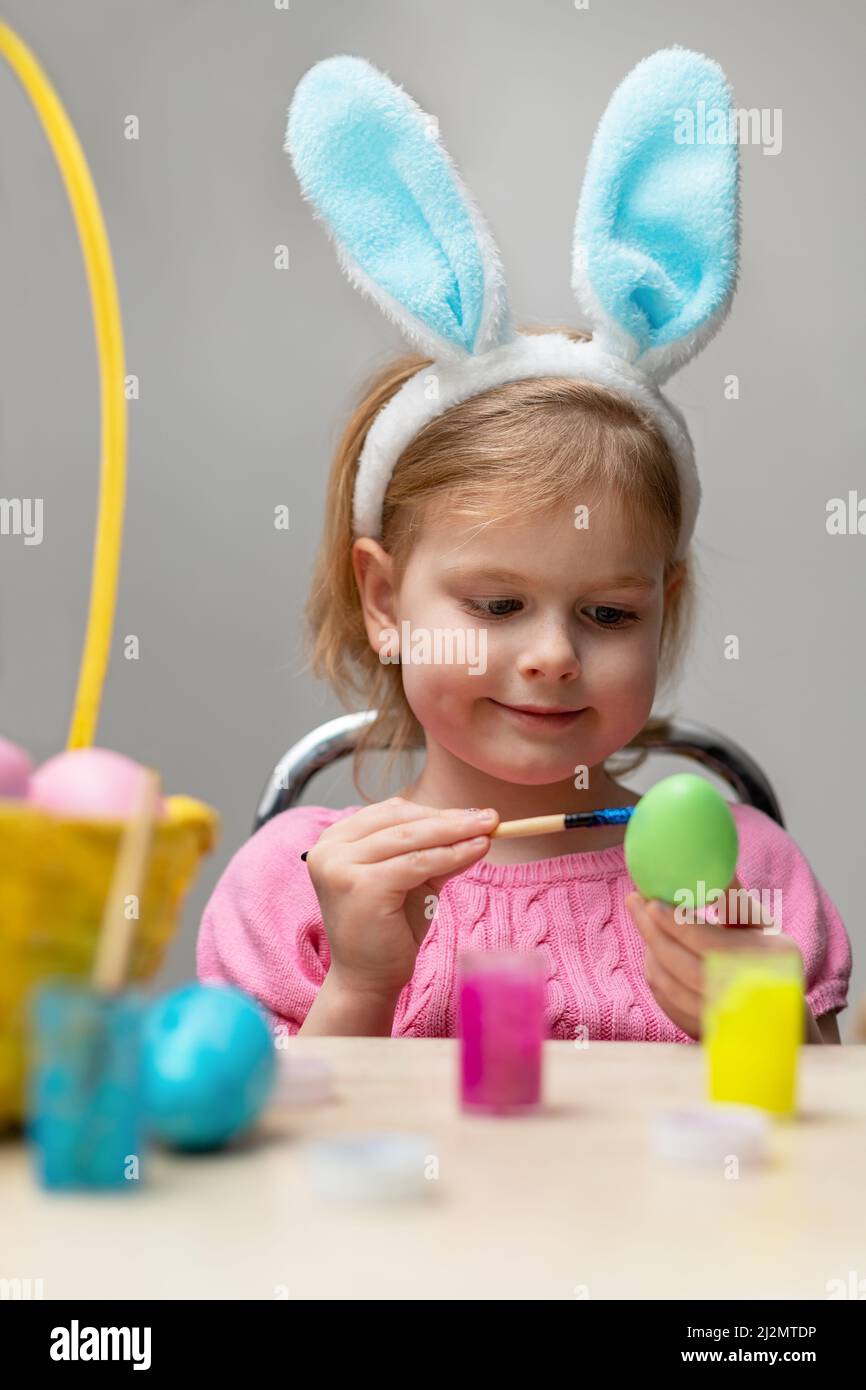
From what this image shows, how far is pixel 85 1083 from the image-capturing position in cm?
61

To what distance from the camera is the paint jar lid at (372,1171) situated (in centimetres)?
61

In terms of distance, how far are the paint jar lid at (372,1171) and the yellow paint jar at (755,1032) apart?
0.20 m

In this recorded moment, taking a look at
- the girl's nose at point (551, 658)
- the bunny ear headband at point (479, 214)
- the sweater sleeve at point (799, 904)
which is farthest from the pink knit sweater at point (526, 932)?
the bunny ear headband at point (479, 214)

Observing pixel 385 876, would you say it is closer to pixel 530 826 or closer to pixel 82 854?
pixel 530 826

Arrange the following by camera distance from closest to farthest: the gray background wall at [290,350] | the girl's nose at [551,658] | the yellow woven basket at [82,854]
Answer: the yellow woven basket at [82,854], the girl's nose at [551,658], the gray background wall at [290,350]

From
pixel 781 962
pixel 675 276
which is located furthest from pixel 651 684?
pixel 781 962

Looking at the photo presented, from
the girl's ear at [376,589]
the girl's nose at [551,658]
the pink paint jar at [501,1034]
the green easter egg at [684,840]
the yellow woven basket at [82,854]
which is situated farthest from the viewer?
the girl's ear at [376,589]

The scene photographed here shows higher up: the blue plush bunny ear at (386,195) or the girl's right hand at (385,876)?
the blue plush bunny ear at (386,195)

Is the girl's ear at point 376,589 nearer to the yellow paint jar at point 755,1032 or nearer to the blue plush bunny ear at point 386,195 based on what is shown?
the blue plush bunny ear at point 386,195

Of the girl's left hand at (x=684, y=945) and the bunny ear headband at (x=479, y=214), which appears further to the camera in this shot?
the bunny ear headband at (x=479, y=214)

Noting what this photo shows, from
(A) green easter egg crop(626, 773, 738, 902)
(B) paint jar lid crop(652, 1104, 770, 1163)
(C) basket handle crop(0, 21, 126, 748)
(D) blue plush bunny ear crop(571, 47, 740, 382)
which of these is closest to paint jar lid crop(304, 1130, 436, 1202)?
(B) paint jar lid crop(652, 1104, 770, 1163)

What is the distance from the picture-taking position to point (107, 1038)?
0.60 metres

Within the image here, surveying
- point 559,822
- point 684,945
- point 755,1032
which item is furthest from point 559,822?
point 755,1032

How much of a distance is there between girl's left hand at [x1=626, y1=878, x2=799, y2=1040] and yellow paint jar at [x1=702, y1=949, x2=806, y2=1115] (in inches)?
8.0
